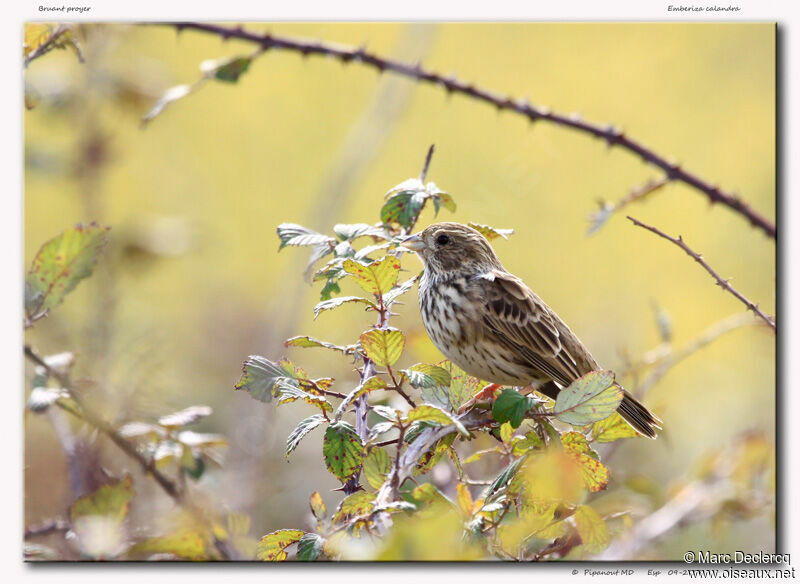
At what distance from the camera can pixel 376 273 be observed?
67.6 inches

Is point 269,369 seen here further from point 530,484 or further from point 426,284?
point 426,284

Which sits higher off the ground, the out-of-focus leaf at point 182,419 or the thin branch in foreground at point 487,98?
the thin branch in foreground at point 487,98

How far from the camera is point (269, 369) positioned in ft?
5.63

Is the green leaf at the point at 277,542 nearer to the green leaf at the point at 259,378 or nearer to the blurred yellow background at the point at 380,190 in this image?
the green leaf at the point at 259,378

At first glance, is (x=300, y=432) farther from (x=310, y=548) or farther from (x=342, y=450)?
(x=310, y=548)

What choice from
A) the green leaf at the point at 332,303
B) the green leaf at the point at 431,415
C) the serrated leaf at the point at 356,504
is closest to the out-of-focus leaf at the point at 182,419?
the green leaf at the point at 332,303

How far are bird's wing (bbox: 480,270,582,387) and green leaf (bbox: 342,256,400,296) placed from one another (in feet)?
2.01

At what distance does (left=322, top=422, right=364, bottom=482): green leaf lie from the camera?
1.64 m

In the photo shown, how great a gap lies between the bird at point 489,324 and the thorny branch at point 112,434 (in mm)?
721

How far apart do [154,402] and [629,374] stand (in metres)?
1.33

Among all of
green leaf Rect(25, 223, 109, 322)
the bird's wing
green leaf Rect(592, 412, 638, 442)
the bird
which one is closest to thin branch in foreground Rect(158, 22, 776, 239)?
the bird

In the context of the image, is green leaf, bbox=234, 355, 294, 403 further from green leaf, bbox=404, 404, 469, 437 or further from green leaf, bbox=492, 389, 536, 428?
green leaf, bbox=492, 389, 536, 428

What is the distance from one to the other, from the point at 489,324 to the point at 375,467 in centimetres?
76

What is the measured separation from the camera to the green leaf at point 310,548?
5.13 feet
